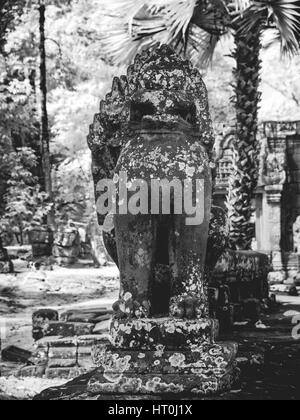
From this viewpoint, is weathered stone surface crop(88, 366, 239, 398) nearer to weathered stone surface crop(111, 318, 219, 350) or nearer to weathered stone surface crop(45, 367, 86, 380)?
weathered stone surface crop(111, 318, 219, 350)

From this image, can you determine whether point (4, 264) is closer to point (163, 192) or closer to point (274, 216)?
point (274, 216)

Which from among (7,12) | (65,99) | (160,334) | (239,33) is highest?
(7,12)

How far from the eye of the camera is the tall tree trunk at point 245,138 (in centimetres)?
1010

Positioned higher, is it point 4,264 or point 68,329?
point 4,264

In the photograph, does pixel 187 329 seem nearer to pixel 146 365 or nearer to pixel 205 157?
pixel 146 365

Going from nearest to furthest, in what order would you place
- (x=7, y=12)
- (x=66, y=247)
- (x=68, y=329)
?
(x=68, y=329), (x=7, y=12), (x=66, y=247)

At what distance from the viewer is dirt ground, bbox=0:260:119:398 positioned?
30.8 feet

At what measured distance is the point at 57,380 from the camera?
6.00 metres

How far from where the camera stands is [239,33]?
9977mm

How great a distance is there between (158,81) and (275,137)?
12170mm

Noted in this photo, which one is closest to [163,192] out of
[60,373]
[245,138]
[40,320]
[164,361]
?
[164,361]

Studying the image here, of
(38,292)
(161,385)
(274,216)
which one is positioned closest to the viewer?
(161,385)

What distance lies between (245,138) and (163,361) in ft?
25.7

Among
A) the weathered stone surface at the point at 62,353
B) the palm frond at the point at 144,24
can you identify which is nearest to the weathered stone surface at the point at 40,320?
the weathered stone surface at the point at 62,353
